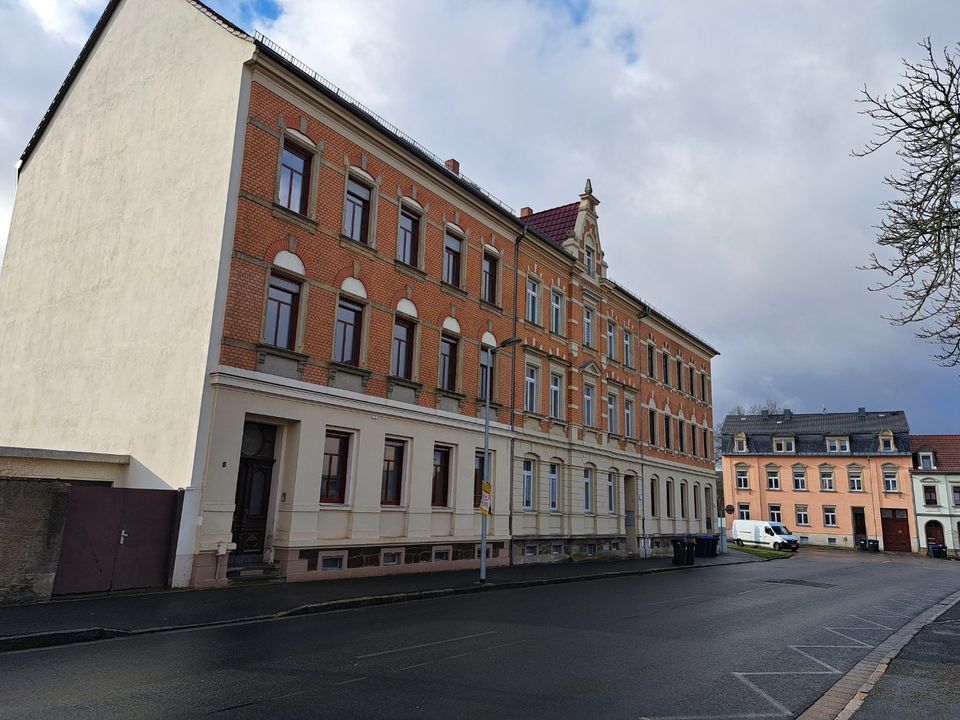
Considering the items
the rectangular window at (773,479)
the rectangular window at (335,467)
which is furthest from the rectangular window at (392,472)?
the rectangular window at (773,479)

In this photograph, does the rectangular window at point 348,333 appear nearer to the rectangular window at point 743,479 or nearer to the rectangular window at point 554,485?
the rectangular window at point 554,485

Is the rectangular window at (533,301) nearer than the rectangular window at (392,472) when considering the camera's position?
No

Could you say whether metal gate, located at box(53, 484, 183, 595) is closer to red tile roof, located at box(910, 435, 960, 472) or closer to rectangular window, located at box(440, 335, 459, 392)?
rectangular window, located at box(440, 335, 459, 392)

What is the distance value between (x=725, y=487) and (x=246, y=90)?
64.9m

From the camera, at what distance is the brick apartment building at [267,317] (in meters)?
15.8

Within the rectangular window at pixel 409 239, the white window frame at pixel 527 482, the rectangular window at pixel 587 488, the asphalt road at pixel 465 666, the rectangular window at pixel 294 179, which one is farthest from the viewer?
the rectangular window at pixel 587 488

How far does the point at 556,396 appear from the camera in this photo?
93.5 ft

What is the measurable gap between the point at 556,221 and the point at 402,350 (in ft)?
50.4

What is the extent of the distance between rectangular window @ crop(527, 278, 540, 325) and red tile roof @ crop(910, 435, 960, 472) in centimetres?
5152

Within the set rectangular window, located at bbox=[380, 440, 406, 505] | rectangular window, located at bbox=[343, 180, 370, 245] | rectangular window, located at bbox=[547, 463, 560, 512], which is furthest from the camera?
rectangular window, located at bbox=[547, 463, 560, 512]

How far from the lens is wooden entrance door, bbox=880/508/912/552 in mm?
59875

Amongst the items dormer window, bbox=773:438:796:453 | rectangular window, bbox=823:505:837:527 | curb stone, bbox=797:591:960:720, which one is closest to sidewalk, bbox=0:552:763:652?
curb stone, bbox=797:591:960:720

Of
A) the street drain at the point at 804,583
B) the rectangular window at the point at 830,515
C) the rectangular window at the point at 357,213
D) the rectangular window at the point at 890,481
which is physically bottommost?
the street drain at the point at 804,583

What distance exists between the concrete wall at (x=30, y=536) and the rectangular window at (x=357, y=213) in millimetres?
10145
